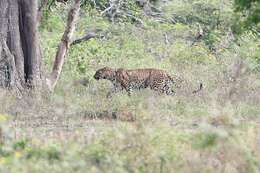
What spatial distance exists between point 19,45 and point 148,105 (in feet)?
14.2

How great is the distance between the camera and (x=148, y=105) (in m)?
12.1

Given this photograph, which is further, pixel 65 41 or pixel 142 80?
pixel 142 80

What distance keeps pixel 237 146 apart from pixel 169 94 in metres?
7.46

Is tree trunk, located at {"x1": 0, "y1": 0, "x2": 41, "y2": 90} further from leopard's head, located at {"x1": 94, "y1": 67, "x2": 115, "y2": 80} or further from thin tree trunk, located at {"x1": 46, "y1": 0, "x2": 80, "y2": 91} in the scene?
leopard's head, located at {"x1": 94, "y1": 67, "x2": 115, "y2": 80}

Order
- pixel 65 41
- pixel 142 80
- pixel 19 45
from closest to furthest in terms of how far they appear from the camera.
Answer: pixel 19 45
pixel 65 41
pixel 142 80

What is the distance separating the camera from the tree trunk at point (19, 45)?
14852mm

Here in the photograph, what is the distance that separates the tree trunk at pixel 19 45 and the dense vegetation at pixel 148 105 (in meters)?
0.77

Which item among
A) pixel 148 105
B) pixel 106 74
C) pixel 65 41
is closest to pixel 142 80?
pixel 106 74

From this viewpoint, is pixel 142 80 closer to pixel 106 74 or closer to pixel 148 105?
pixel 106 74

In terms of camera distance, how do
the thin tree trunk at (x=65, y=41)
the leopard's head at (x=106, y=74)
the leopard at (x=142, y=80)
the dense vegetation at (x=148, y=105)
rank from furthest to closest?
the leopard's head at (x=106, y=74)
the leopard at (x=142, y=80)
the thin tree trunk at (x=65, y=41)
the dense vegetation at (x=148, y=105)

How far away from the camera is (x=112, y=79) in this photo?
648 inches

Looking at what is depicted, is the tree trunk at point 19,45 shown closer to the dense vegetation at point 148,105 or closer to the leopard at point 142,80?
the dense vegetation at point 148,105

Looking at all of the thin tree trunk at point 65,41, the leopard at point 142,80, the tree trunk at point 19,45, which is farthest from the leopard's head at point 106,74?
the tree trunk at point 19,45

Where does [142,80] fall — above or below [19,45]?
below
